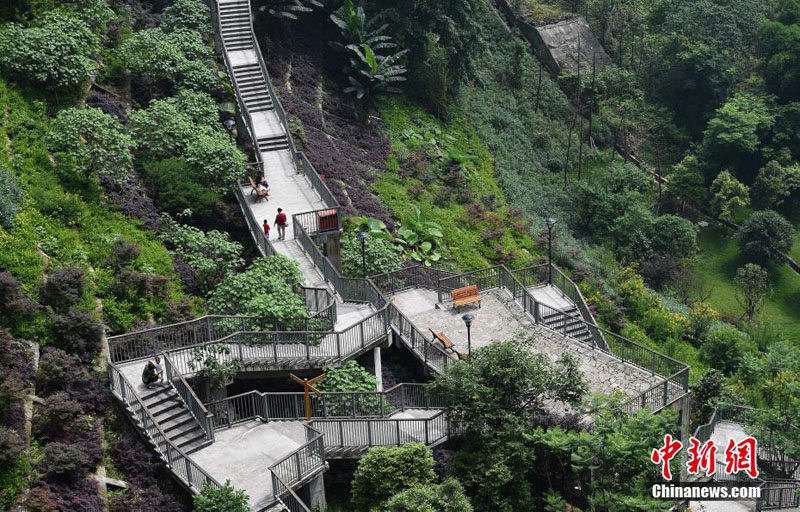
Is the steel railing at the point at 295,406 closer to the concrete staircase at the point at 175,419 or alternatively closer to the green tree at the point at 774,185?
the concrete staircase at the point at 175,419

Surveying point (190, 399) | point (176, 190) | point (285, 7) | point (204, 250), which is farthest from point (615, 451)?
point (285, 7)

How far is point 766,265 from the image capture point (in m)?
51.4

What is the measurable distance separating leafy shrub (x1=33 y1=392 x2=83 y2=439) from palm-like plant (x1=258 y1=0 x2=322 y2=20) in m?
23.9

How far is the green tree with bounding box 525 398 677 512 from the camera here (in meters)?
23.3

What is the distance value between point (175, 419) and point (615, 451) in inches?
421

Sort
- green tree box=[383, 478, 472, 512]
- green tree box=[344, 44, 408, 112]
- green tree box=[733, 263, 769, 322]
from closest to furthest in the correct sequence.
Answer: green tree box=[383, 478, 472, 512], green tree box=[344, 44, 408, 112], green tree box=[733, 263, 769, 322]

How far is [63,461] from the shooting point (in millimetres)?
22375

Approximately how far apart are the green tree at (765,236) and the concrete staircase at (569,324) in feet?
73.1

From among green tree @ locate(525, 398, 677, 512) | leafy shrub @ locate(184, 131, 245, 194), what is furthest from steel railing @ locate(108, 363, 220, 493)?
leafy shrub @ locate(184, 131, 245, 194)

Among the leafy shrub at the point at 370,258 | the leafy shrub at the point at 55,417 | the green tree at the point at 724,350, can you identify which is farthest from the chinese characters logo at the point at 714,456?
the leafy shrub at the point at 55,417

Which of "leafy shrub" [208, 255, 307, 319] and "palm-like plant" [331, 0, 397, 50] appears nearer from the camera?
"leafy shrub" [208, 255, 307, 319]

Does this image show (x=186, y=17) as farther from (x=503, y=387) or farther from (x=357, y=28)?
(x=503, y=387)

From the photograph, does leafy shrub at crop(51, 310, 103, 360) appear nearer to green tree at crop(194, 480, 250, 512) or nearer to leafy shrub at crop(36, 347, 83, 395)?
leafy shrub at crop(36, 347, 83, 395)

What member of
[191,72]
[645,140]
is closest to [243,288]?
[191,72]
